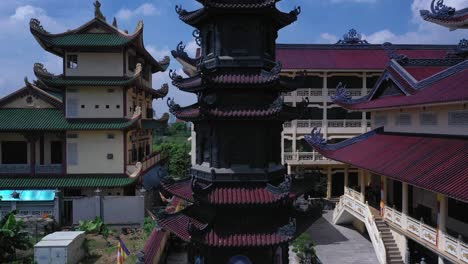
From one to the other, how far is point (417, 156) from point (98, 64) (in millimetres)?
21623

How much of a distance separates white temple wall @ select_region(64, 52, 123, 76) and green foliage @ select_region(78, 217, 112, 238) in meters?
10.6

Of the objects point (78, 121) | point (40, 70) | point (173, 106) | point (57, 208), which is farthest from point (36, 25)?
point (173, 106)

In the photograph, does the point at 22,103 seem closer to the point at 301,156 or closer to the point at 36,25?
the point at 36,25

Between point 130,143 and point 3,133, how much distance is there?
8.81 meters

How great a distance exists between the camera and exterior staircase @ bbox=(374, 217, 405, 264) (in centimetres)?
1883

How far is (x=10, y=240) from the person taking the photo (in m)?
17.9

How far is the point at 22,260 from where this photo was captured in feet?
57.5

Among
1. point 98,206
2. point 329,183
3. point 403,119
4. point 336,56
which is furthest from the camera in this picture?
point 336,56

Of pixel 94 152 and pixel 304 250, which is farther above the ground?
pixel 94 152

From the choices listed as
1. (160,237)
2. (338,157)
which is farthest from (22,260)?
(338,157)

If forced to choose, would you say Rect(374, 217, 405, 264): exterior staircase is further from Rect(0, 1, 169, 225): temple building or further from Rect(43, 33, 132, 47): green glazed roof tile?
Rect(43, 33, 132, 47): green glazed roof tile

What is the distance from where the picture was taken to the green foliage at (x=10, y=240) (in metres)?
17.6

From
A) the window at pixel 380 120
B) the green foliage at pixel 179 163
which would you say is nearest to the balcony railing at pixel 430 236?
the window at pixel 380 120

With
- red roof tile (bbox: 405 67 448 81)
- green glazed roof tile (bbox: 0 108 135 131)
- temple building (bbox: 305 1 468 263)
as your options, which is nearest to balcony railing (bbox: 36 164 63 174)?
green glazed roof tile (bbox: 0 108 135 131)
